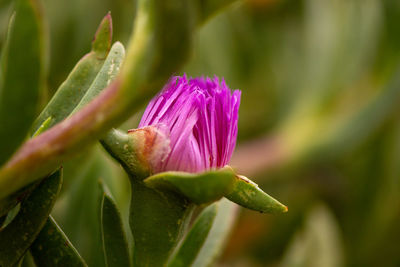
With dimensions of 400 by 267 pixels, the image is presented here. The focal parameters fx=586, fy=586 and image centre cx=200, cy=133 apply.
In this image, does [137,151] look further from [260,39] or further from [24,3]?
[260,39]

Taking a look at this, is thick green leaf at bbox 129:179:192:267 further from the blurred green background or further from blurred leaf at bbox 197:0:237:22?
the blurred green background

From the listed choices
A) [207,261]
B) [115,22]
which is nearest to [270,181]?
[115,22]

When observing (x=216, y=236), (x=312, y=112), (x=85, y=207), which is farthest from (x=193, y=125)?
(x=312, y=112)

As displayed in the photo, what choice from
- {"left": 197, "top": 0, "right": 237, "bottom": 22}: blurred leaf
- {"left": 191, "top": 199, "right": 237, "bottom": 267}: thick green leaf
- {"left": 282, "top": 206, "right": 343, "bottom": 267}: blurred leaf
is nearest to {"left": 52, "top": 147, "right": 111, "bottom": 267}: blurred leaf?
{"left": 191, "top": 199, "right": 237, "bottom": 267}: thick green leaf

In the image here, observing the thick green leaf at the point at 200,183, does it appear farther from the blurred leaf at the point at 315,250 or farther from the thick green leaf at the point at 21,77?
the blurred leaf at the point at 315,250

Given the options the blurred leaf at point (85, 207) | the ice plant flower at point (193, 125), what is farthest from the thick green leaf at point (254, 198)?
the blurred leaf at point (85, 207)
